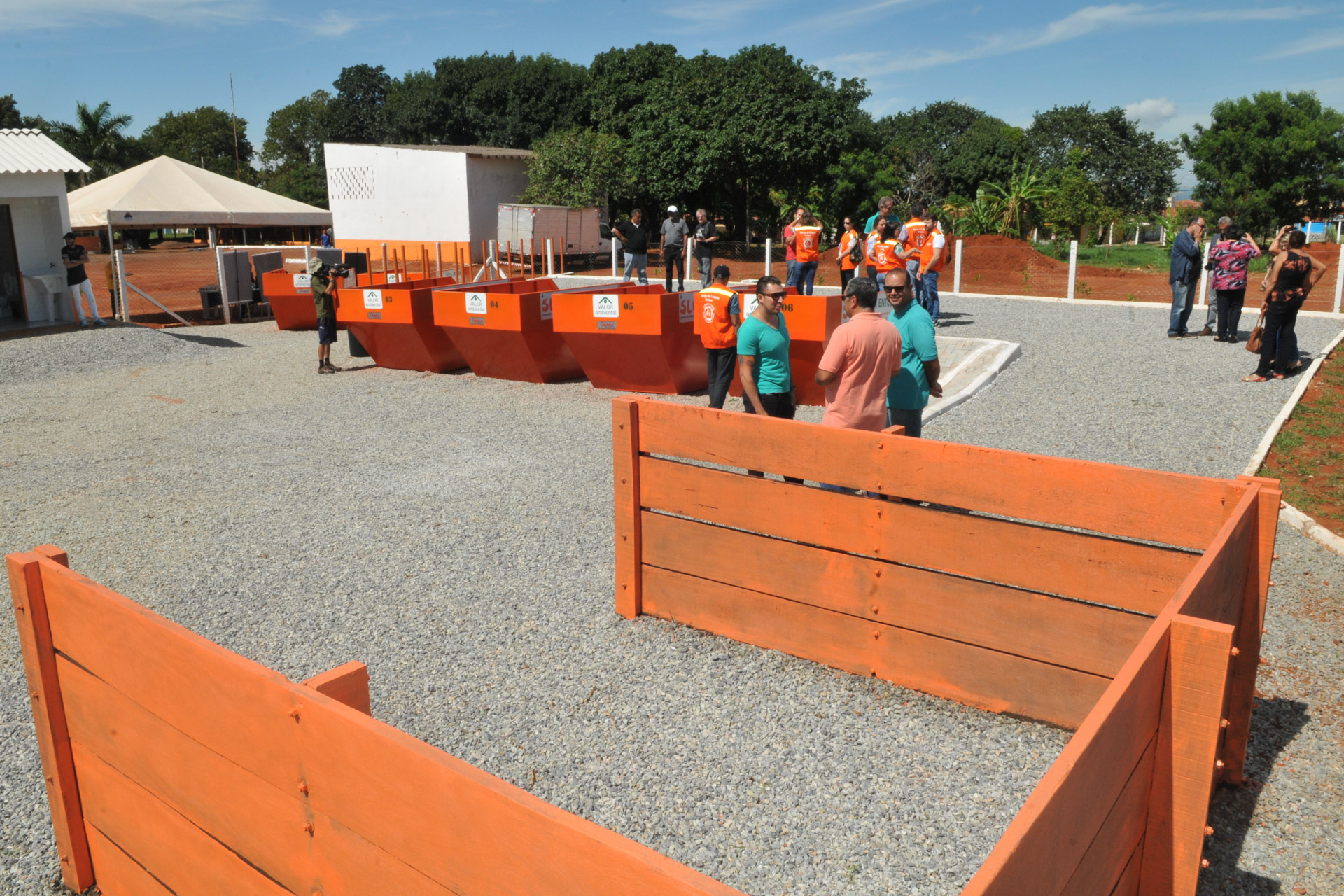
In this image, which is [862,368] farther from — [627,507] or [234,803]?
[234,803]

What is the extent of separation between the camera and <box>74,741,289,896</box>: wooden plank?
8.23 ft

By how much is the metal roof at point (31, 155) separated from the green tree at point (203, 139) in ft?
228

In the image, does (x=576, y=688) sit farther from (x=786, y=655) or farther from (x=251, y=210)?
(x=251, y=210)

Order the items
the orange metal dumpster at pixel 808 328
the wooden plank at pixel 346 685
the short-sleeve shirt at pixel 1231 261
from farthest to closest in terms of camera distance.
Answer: the short-sleeve shirt at pixel 1231 261 → the orange metal dumpster at pixel 808 328 → the wooden plank at pixel 346 685

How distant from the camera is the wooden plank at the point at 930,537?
412cm

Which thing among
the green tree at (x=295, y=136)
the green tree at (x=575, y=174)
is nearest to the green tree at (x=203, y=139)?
the green tree at (x=295, y=136)

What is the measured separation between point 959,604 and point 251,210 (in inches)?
1058

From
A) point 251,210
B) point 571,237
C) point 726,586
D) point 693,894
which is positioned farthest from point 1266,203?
point 693,894

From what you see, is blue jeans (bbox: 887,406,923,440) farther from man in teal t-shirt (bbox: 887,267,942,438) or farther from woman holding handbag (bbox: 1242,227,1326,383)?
woman holding handbag (bbox: 1242,227,1326,383)

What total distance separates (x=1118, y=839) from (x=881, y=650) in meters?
2.27

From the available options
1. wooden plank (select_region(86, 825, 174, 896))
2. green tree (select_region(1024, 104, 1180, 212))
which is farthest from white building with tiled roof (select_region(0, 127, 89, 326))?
green tree (select_region(1024, 104, 1180, 212))

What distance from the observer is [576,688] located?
4.93m

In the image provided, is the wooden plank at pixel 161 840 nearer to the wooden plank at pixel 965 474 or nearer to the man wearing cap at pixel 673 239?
the wooden plank at pixel 965 474

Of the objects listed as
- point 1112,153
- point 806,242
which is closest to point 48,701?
point 806,242
